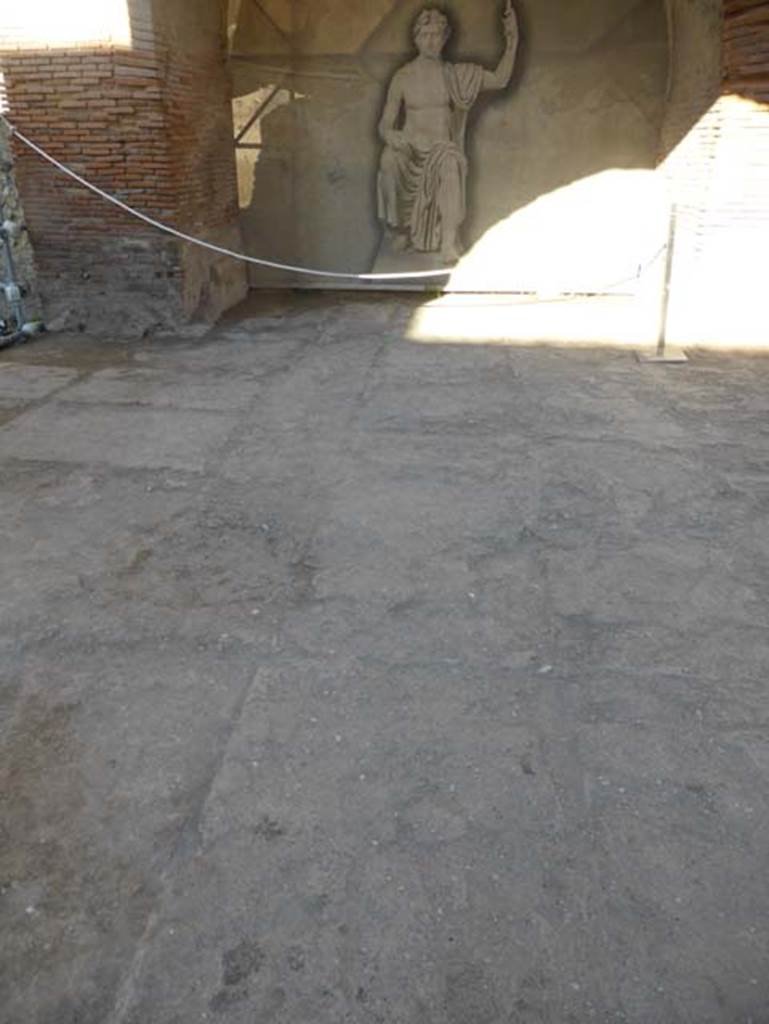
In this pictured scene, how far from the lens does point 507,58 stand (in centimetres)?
734

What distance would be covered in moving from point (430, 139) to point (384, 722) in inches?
268

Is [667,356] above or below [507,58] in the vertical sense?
below

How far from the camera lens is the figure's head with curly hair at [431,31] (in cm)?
727

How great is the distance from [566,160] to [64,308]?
195 inches

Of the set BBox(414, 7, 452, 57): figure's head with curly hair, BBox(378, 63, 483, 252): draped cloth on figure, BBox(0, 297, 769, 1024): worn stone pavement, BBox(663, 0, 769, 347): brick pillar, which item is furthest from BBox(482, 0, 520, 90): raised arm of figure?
BBox(0, 297, 769, 1024): worn stone pavement

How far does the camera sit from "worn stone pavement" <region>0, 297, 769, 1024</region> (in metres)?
1.59

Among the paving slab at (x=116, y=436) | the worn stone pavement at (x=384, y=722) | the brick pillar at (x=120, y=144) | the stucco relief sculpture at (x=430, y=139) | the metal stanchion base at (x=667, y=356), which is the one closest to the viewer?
the worn stone pavement at (x=384, y=722)

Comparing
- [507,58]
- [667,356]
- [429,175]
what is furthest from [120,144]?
[667,356]

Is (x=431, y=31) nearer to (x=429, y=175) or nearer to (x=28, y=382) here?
(x=429, y=175)

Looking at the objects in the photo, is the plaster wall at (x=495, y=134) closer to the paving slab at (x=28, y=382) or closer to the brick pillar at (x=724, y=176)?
the brick pillar at (x=724, y=176)

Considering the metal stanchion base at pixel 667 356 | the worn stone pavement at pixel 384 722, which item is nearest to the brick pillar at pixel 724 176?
the metal stanchion base at pixel 667 356

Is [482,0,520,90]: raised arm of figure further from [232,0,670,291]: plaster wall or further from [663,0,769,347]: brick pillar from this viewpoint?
[663,0,769,347]: brick pillar

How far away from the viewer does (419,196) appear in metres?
7.79

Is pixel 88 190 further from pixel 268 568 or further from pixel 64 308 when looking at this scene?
pixel 268 568
